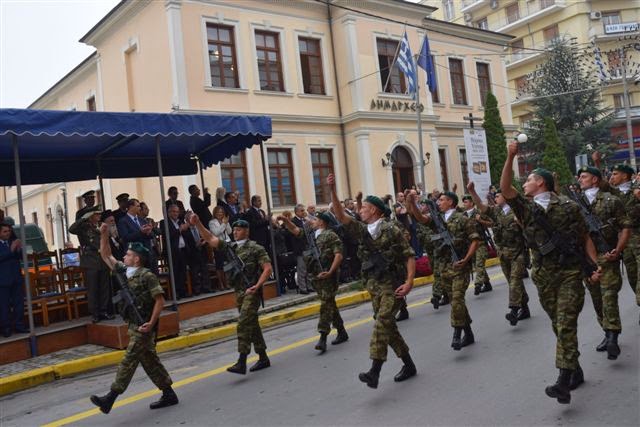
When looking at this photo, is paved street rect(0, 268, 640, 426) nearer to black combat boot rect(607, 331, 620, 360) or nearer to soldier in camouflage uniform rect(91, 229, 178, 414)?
black combat boot rect(607, 331, 620, 360)

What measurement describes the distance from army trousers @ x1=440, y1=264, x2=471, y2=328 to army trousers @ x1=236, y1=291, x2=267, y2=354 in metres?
2.21

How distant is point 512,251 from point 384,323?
3880mm

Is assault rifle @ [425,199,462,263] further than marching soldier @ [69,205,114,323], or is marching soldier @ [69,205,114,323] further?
marching soldier @ [69,205,114,323]

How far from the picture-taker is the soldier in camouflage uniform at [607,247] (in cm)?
606

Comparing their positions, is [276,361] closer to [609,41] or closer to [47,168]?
[47,168]

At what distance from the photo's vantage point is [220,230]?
11.1m

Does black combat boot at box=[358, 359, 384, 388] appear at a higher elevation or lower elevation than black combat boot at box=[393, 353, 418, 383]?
higher

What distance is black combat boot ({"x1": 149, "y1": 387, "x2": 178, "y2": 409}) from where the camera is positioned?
5.82 metres

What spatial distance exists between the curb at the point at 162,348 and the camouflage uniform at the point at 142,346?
2.38m

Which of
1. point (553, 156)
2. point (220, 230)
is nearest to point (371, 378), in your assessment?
point (220, 230)

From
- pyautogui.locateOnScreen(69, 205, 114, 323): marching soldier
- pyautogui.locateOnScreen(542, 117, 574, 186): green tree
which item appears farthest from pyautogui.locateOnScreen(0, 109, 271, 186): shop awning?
pyautogui.locateOnScreen(542, 117, 574, 186): green tree

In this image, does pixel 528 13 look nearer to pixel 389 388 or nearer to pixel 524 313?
pixel 524 313

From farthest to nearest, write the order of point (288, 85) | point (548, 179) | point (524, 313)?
1. point (288, 85)
2. point (524, 313)
3. point (548, 179)

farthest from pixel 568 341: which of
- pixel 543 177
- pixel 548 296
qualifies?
pixel 543 177
